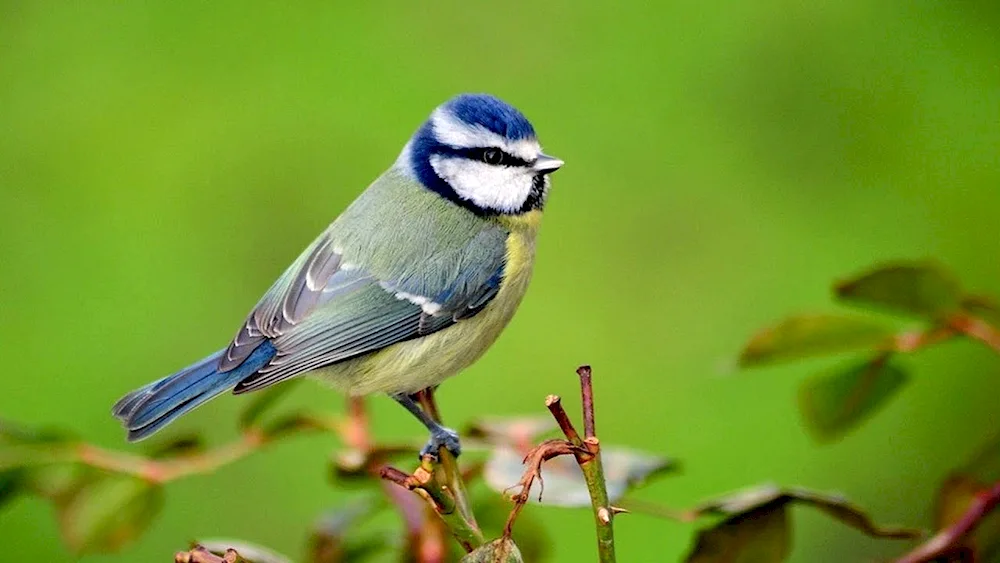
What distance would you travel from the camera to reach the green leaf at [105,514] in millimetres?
1272

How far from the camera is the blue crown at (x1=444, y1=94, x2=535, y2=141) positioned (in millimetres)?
1559

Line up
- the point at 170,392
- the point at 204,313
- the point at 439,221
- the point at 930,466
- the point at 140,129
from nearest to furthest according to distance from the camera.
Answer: the point at 170,392
the point at 439,221
the point at 930,466
the point at 204,313
the point at 140,129

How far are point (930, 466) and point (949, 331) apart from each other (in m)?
1.29

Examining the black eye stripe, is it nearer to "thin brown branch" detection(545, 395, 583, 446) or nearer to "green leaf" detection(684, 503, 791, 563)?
"green leaf" detection(684, 503, 791, 563)

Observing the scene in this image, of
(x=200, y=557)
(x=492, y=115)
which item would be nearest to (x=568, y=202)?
(x=492, y=115)

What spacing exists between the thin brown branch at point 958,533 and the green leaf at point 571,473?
22 cm

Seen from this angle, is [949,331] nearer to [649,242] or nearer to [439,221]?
[439,221]

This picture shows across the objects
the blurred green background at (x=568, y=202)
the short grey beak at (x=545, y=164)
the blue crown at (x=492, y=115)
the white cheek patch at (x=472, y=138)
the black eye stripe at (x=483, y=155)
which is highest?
the blue crown at (x=492, y=115)

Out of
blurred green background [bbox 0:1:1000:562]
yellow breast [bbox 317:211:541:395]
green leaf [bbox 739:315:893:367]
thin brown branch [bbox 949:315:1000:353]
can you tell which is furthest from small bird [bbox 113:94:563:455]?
blurred green background [bbox 0:1:1000:562]

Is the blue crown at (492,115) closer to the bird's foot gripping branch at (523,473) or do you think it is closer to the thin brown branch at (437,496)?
the bird's foot gripping branch at (523,473)

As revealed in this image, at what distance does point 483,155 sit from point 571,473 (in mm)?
602

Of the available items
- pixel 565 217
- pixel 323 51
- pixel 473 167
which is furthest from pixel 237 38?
pixel 473 167

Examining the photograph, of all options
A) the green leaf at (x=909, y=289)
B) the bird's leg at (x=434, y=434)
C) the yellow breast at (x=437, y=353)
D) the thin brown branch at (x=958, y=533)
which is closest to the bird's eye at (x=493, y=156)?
the yellow breast at (x=437, y=353)

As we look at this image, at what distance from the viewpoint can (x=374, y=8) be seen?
9.91 ft
